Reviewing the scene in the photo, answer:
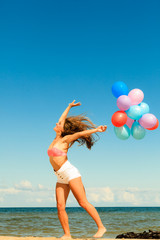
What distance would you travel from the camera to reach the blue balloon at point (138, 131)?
6.97 meters

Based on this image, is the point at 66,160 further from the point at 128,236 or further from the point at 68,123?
the point at 128,236

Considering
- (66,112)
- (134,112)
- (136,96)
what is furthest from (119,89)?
(66,112)

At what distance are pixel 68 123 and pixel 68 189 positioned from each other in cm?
134

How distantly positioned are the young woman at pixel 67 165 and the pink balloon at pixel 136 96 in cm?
132

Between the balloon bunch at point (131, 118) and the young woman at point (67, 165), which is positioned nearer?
the young woman at point (67, 165)

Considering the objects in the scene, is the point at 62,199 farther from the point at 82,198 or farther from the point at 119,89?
the point at 119,89

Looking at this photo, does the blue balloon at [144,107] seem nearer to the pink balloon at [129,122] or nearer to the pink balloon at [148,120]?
the pink balloon at [148,120]

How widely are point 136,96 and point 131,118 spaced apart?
559 millimetres

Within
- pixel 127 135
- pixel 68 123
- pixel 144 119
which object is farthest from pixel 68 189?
pixel 144 119

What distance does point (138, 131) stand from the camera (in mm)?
6965

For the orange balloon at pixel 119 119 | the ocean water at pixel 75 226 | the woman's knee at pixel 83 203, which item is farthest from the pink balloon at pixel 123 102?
the ocean water at pixel 75 226

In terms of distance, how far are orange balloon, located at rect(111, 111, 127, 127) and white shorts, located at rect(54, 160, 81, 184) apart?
1.46 m

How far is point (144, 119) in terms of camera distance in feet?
22.7

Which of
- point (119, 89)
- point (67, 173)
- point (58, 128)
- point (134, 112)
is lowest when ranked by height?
point (67, 173)
